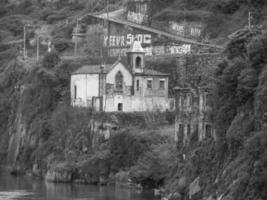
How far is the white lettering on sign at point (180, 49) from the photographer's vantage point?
13426 cm

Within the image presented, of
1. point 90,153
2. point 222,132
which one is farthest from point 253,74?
point 90,153

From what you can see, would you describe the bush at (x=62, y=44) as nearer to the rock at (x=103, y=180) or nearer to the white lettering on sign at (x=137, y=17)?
the white lettering on sign at (x=137, y=17)

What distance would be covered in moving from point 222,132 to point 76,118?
115 feet

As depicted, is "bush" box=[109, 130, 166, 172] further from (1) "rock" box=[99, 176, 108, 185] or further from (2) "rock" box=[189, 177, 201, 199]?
(2) "rock" box=[189, 177, 201, 199]

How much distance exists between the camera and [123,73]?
122 metres

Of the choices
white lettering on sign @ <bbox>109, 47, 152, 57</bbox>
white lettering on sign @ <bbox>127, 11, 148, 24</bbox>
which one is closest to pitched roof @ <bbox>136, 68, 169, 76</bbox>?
white lettering on sign @ <bbox>109, 47, 152, 57</bbox>

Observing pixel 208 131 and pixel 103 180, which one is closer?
pixel 208 131

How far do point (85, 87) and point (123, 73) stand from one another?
385 centimetres

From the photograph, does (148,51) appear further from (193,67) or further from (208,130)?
(208,130)

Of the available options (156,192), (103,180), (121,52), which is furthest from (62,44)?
(156,192)

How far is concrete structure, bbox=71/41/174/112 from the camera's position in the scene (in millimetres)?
120750

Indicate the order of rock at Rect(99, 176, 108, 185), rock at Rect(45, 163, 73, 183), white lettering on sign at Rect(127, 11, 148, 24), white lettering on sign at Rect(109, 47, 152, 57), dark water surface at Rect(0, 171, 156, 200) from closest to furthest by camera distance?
dark water surface at Rect(0, 171, 156, 200)
rock at Rect(99, 176, 108, 185)
rock at Rect(45, 163, 73, 183)
white lettering on sign at Rect(109, 47, 152, 57)
white lettering on sign at Rect(127, 11, 148, 24)

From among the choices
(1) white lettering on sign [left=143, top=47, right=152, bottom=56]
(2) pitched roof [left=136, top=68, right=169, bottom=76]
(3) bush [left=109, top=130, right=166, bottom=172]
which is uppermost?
(1) white lettering on sign [left=143, top=47, right=152, bottom=56]

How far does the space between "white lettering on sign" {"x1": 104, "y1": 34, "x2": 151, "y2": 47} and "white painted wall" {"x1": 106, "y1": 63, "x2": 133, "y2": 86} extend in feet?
62.1
